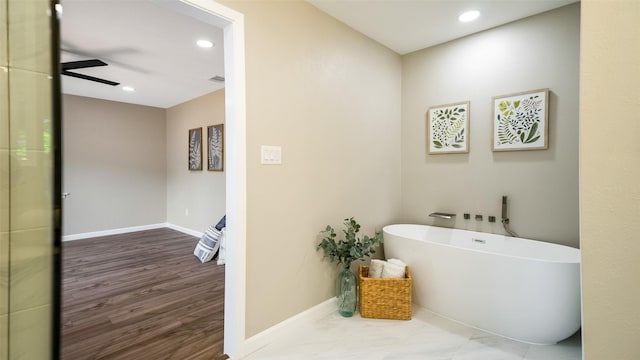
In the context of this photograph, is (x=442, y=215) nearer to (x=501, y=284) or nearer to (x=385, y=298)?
(x=501, y=284)

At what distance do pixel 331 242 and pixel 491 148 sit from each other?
177 centimetres

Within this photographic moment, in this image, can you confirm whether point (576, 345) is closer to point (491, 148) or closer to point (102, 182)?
point (491, 148)

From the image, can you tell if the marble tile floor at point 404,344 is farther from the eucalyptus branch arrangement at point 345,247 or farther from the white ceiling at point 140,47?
the white ceiling at point 140,47

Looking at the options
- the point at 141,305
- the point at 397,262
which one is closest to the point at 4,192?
the point at 141,305

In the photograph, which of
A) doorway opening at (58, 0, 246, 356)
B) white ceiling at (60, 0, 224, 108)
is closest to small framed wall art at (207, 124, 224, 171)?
white ceiling at (60, 0, 224, 108)

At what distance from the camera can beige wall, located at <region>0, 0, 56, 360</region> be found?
2.13 feet

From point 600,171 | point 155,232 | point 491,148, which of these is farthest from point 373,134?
point 155,232

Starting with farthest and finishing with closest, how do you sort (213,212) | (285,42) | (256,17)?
(213,212) → (285,42) → (256,17)

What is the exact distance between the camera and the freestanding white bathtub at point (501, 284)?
68.7 inches

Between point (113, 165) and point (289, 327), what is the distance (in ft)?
15.7

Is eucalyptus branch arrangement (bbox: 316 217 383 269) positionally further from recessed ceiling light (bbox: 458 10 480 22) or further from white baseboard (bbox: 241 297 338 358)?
recessed ceiling light (bbox: 458 10 480 22)

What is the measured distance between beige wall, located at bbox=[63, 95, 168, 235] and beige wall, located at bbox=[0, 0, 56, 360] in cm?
463

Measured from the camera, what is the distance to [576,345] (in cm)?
186

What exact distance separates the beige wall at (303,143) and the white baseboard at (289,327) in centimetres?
4
